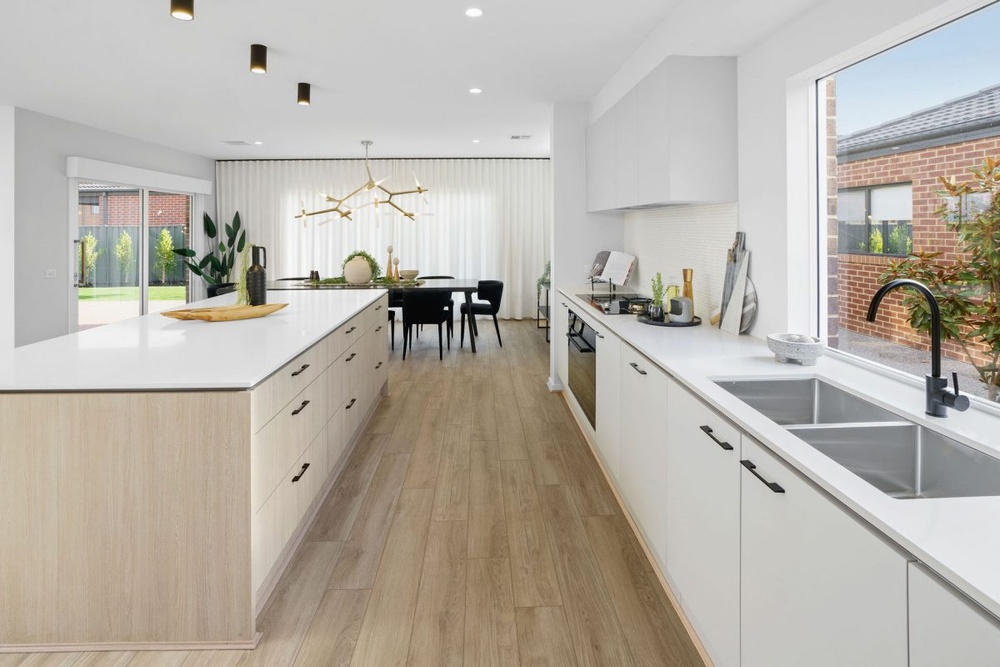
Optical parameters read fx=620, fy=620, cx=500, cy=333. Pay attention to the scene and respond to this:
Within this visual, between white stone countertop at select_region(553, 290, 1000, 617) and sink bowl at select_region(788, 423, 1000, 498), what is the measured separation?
0.04 m

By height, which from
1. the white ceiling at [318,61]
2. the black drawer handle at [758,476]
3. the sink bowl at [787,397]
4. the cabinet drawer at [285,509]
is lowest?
the cabinet drawer at [285,509]

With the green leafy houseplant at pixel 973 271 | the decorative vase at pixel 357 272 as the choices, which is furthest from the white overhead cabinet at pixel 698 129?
the decorative vase at pixel 357 272

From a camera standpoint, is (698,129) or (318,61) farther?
(318,61)

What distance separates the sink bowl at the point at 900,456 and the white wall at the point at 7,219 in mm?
6767

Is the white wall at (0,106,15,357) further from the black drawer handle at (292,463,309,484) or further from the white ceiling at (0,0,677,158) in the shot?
the black drawer handle at (292,463,309,484)

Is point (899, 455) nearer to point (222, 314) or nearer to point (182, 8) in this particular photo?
point (222, 314)

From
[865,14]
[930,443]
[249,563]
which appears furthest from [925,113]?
[249,563]

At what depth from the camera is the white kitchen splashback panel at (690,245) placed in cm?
333

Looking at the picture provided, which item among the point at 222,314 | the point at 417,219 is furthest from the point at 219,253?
the point at 222,314

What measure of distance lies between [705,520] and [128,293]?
26.4 ft

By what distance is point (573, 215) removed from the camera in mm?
5367

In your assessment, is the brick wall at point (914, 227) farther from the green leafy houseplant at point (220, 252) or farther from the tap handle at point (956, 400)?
the green leafy houseplant at point (220, 252)

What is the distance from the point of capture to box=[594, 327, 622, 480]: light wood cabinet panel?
119 inches

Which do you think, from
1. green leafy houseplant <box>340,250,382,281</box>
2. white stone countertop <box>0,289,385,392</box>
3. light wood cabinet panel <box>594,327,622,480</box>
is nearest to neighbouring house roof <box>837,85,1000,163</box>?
light wood cabinet panel <box>594,327,622,480</box>
